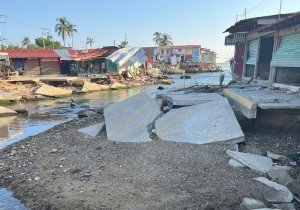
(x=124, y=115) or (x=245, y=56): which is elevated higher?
(x=245, y=56)

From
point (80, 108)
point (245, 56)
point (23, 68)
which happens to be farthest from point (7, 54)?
point (245, 56)

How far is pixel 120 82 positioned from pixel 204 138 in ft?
94.4

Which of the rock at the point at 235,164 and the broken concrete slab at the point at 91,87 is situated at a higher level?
the rock at the point at 235,164

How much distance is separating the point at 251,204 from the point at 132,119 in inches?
240

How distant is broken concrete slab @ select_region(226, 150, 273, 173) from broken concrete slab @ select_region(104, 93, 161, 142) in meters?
2.95

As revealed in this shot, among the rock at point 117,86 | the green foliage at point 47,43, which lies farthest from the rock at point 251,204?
the green foliage at point 47,43

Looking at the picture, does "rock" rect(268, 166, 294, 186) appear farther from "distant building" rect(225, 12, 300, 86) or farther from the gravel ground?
"distant building" rect(225, 12, 300, 86)

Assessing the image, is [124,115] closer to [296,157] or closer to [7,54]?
[296,157]

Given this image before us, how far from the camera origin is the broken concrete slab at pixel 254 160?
6.78m

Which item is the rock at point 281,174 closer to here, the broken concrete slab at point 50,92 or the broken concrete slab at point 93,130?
the broken concrete slab at point 93,130

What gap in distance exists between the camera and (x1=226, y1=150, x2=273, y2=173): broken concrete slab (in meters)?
6.78

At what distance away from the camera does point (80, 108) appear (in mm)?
21297

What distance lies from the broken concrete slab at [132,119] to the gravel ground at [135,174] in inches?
18.7

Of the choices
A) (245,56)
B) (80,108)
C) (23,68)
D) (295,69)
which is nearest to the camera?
(295,69)
